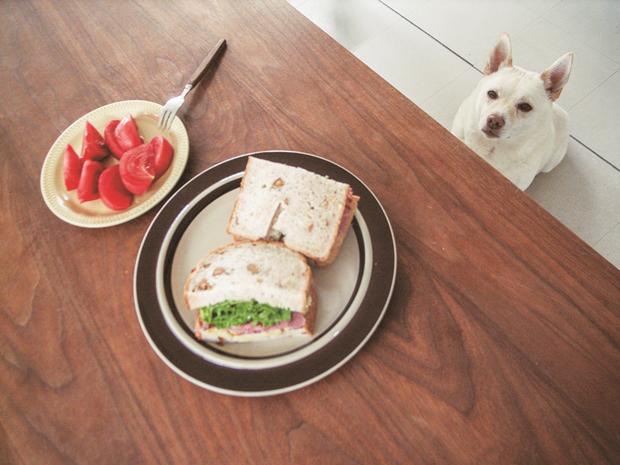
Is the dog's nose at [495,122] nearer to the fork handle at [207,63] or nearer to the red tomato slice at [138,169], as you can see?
the fork handle at [207,63]

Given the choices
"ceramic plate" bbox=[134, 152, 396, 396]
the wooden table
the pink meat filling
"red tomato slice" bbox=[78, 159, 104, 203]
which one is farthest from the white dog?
"red tomato slice" bbox=[78, 159, 104, 203]

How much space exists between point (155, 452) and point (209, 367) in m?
0.18

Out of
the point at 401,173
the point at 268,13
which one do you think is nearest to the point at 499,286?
the point at 401,173

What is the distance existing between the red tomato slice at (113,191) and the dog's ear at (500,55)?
1217mm

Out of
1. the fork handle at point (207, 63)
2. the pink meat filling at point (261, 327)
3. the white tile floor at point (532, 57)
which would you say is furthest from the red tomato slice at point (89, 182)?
the white tile floor at point (532, 57)

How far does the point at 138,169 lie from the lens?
90 centimetres

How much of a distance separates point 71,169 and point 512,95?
1.32 m

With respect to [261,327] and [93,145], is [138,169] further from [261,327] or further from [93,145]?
[261,327]

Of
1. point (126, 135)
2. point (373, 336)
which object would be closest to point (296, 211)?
point (373, 336)

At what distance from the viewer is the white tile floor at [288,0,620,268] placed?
1.69 m

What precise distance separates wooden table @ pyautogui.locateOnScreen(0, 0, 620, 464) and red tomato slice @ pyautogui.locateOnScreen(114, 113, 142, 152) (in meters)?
0.13

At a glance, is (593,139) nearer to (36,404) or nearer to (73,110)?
(73,110)

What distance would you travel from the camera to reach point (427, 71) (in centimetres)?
208

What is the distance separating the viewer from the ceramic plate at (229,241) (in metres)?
0.69
